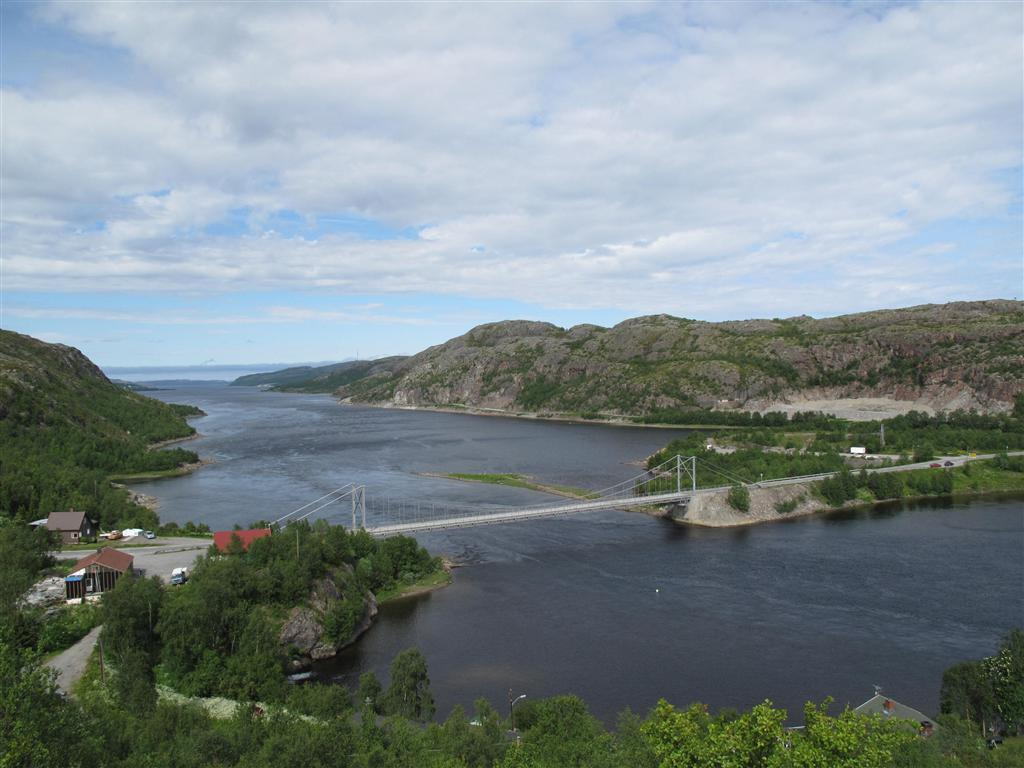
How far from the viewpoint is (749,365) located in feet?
390

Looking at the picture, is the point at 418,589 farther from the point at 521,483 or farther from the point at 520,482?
the point at 520,482

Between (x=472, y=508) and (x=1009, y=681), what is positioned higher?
(x=1009, y=681)

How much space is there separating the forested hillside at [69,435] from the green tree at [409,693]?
2607 centimetres

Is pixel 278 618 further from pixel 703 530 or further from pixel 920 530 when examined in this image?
pixel 920 530

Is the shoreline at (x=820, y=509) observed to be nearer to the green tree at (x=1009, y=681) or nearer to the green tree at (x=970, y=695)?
the green tree at (x=970, y=695)

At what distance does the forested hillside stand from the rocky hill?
222ft

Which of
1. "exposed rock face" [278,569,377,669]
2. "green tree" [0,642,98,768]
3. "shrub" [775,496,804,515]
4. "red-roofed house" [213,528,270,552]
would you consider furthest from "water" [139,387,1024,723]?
"green tree" [0,642,98,768]

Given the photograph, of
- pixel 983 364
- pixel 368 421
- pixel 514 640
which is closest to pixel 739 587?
pixel 514 640

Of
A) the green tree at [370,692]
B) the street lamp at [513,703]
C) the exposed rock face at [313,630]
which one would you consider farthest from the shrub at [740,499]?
the green tree at [370,692]

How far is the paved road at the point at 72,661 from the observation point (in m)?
20.7

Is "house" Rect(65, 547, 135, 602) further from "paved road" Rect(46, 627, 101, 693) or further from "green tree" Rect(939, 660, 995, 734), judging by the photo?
"green tree" Rect(939, 660, 995, 734)

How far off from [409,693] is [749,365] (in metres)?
108

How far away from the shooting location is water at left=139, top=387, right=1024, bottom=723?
23.8 metres

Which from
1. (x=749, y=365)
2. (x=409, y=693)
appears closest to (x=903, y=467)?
(x=409, y=693)
